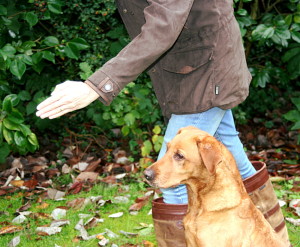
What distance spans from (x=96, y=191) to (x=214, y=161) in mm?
2571

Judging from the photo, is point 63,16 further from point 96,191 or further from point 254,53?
point 254,53

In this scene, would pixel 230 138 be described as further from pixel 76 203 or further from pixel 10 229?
pixel 10 229

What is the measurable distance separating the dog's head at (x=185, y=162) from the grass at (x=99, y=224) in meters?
1.23

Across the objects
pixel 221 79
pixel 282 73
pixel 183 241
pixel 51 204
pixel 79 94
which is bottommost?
pixel 282 73

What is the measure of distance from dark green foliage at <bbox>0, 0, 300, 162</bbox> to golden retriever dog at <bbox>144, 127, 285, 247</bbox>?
1861 mm

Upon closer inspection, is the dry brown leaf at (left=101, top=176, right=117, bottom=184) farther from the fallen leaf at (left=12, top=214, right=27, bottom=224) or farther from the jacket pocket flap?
the jacket pocket flap

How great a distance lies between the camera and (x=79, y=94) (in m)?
2.59

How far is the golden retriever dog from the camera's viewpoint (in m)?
2.98

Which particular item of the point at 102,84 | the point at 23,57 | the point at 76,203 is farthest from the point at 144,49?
the point at 76,203

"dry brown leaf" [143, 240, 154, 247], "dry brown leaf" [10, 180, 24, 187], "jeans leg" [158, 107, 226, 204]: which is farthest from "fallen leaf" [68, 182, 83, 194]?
"jeans leg" [158, 107, 226, 204]

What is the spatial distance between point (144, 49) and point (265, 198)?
5.35 ft

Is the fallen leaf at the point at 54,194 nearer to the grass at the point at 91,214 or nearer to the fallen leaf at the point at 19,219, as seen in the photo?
the grass at the point at 91,214

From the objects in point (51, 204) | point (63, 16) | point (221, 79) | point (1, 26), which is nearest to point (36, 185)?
point (51, 204)

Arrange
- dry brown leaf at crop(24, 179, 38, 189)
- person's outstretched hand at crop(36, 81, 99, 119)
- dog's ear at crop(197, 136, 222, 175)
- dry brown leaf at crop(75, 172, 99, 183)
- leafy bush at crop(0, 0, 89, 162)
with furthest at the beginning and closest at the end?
dry brown leaf at crop(75, 172, 99, 183) → dry brown leaf at crop(24, 179, 38, 189) → leafy bush at crop(0, 0, 89, 162) → dog's ear at crop(197, 136, 222, 175) → person's outstretched hand at crop(36, 81, 99, 119)
